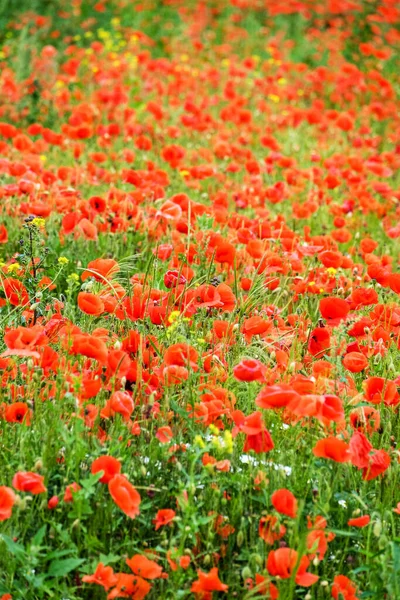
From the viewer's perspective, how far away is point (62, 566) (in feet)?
6.49

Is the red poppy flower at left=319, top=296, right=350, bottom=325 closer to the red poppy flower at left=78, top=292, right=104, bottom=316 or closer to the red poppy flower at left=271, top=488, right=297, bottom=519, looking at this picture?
the red poppy flower at left=78, top=292, right=104, bottom=316

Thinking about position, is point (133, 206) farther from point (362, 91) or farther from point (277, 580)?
point (362, 91)

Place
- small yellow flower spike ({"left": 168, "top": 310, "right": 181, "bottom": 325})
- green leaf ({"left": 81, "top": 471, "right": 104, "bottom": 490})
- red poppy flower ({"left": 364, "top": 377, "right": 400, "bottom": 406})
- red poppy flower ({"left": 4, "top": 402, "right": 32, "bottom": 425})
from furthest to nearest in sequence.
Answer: small yellow flower spike ({"left": 168, "top": 310, "right": 181, "bottom": 325}), red poppy flower ({"left": 364, "top": 377, "right": 400, "bottom": 406}), red poppy flower ({"left": 4, "top": 402, "right": 32, "bottom": 425}), green leaf ({"left": 81, "top": 471, "right": 104, "bottom": 490})

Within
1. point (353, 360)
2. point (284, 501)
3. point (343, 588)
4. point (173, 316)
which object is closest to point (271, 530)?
point (284, 501)

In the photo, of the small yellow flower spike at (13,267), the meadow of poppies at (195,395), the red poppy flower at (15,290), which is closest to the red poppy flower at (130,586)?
the meadow of poppies at (195,395)

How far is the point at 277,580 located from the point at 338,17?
29.3 ft

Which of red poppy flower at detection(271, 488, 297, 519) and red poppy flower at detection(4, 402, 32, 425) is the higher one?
red poppy flower at detection(271, 488, 297, 519)

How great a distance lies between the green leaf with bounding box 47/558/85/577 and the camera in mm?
1957

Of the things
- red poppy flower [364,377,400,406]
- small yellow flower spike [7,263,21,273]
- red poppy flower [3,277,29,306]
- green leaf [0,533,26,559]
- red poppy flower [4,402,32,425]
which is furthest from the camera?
small yellow flower spike [7,263,21,273]

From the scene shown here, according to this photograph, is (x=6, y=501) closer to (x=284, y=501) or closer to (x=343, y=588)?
(x=284, y=501)

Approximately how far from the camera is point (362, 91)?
7789mm

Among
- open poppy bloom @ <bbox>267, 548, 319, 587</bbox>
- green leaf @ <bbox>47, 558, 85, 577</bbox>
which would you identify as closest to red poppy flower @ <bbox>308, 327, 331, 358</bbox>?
open poppy bloom @ <bbox>267, 548, 319, 587</bbox>

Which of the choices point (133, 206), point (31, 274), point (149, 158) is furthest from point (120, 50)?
point (31, 274)

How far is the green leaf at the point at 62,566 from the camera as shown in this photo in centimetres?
196
